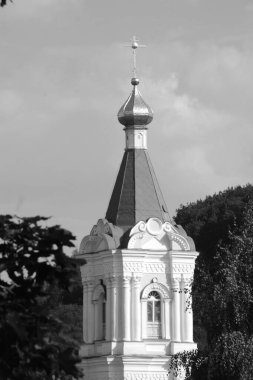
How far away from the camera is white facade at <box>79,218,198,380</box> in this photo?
49094mm

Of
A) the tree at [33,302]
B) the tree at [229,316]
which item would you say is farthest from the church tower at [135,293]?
the tree at [33,302]

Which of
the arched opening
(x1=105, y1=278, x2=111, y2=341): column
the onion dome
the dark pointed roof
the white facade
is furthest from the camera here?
the onion dome

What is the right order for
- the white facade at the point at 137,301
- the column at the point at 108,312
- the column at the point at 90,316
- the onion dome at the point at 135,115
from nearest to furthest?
the white facade at the point at 137,301 < the column at the point at 108,312 < the column at the point at 90,316 < the onion dome at the point at 135,115

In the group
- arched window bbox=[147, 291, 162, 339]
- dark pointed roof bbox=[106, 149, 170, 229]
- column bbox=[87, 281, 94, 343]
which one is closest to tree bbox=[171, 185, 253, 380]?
arched window bbox=[147, 291, 162, 339]

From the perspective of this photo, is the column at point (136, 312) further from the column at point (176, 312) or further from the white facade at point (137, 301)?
the column at point (176, 312)

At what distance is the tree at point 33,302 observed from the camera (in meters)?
9.10

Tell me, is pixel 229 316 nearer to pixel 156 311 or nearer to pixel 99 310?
pixel 156 311

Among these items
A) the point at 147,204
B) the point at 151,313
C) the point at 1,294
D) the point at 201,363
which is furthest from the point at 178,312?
the point at 1,294

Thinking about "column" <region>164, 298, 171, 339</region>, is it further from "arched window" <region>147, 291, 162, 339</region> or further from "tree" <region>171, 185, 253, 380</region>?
"tree" <region>171, 185, 253, 380</region>

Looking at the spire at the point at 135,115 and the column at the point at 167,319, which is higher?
the spire at the point at 135,115

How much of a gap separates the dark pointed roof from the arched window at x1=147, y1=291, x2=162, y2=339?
2813 millimetres

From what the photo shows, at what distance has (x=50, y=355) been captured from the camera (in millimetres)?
9219

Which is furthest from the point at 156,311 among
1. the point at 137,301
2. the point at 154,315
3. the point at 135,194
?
the point at 135,194

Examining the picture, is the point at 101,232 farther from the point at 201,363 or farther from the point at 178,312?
the point at 201,363
